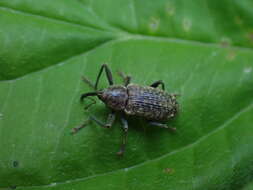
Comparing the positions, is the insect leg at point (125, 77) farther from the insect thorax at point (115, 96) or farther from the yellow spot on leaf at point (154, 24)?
the yellow spot on leaf at point (154, 24)

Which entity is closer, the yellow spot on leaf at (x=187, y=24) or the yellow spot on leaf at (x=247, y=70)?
the yellow spot on leaf at (x=247, y=70)

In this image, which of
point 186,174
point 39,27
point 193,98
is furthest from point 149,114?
point 39,27

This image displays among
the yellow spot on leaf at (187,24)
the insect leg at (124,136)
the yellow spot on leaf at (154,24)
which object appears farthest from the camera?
the yellow spot on leaf at (187,24)

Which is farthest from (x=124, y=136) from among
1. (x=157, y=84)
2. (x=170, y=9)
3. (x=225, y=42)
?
(x=225, y=42)

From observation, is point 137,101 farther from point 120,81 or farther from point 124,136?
point 124,136

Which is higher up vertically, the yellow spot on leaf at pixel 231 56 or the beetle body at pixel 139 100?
the yellow spot on leaf at pixel 231 56

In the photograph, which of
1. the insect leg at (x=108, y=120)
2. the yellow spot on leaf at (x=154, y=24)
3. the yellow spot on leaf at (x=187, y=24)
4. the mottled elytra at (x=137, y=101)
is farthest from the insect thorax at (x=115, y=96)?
the yellow spot on leaf at (x=187, y=24)

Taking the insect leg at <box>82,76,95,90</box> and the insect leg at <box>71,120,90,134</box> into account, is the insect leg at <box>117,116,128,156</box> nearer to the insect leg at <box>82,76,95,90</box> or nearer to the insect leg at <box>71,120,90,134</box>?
the insect leg at <box>71,120,90,134</box>
